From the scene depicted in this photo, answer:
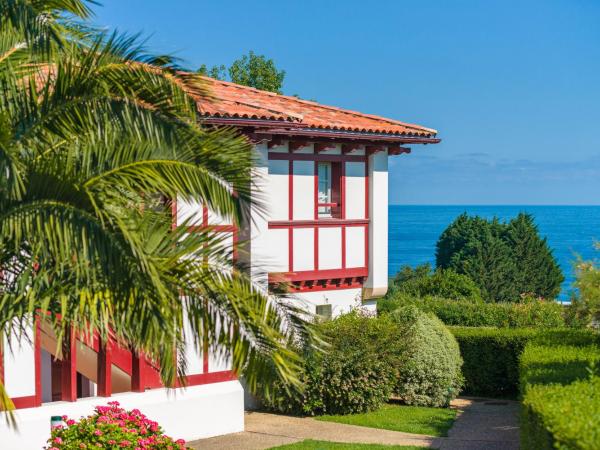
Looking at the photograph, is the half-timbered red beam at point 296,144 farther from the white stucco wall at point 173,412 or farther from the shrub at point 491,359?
the shrub at point 491,359

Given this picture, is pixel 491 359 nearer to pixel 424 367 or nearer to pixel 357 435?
pixel 424 367

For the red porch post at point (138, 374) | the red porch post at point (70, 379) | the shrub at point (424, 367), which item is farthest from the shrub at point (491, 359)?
the red porch post at point (70, 379)

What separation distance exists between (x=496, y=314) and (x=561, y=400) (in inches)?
663

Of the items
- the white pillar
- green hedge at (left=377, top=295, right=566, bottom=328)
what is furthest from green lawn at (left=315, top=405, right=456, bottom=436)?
green hedge at (left=377, top=295, right=566, bottom=328)

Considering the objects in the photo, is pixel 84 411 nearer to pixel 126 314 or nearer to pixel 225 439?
pixel 225 439

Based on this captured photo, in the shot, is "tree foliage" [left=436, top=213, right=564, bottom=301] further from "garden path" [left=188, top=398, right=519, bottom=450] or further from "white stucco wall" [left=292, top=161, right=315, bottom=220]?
"garden path" [left=188, top=398, right=519, bottom=450]

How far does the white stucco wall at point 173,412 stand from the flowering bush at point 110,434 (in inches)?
62.3

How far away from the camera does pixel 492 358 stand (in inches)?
A: 862

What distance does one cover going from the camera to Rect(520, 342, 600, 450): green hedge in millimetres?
7582

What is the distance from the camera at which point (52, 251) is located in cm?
788

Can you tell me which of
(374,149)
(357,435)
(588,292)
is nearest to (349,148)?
(374,149)

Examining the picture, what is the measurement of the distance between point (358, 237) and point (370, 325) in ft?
8.33

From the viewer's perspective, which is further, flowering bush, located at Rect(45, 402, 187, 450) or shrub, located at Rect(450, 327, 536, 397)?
shrub, located at Rect(450, 327, 536, 397)

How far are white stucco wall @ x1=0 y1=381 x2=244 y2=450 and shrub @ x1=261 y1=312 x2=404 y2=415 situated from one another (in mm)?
1327
